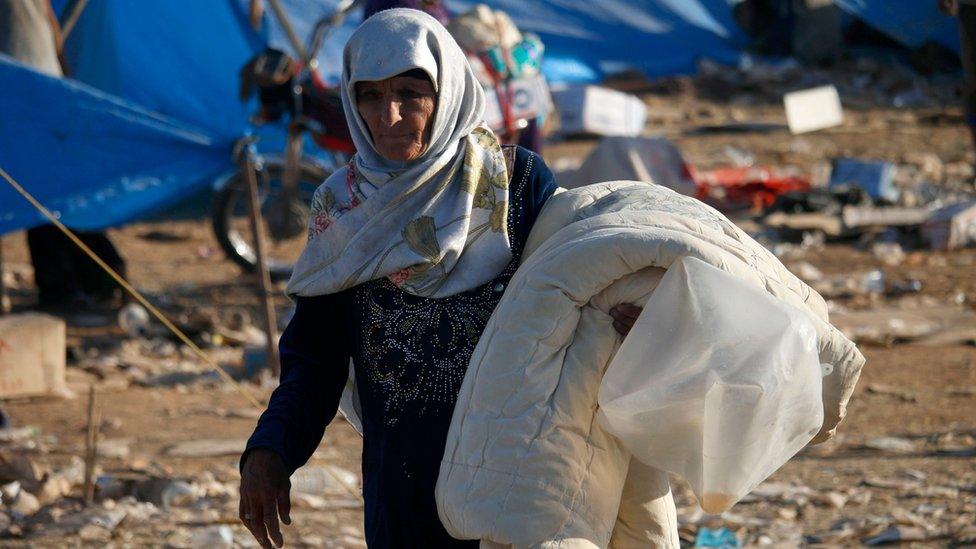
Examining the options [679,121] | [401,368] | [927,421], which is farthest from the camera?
[679,121]

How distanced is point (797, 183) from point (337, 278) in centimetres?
893

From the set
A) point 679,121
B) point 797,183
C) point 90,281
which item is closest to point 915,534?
point 90,281

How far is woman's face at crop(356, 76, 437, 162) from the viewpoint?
2.25 m

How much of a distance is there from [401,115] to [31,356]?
4399 millimetres

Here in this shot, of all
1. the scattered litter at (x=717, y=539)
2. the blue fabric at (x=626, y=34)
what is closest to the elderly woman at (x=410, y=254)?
the scattered litter at (x=717, y=539)

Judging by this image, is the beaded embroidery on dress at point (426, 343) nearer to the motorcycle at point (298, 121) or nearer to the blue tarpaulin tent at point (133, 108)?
the motorcycle at point (298, 121)

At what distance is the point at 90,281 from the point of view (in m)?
8.05

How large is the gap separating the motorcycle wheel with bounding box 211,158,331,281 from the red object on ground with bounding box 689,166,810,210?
3276mm

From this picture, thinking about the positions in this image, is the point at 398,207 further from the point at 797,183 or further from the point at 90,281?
the point at 797,183

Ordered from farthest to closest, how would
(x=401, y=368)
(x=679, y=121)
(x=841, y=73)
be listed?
(x=841, y=73), (x=679, y=121), (x=401, y=368)

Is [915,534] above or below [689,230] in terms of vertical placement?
below

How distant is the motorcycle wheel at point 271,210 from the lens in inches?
325

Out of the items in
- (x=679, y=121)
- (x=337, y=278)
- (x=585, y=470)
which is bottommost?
(x=679, y=121)

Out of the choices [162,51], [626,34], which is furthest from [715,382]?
[626,34]
